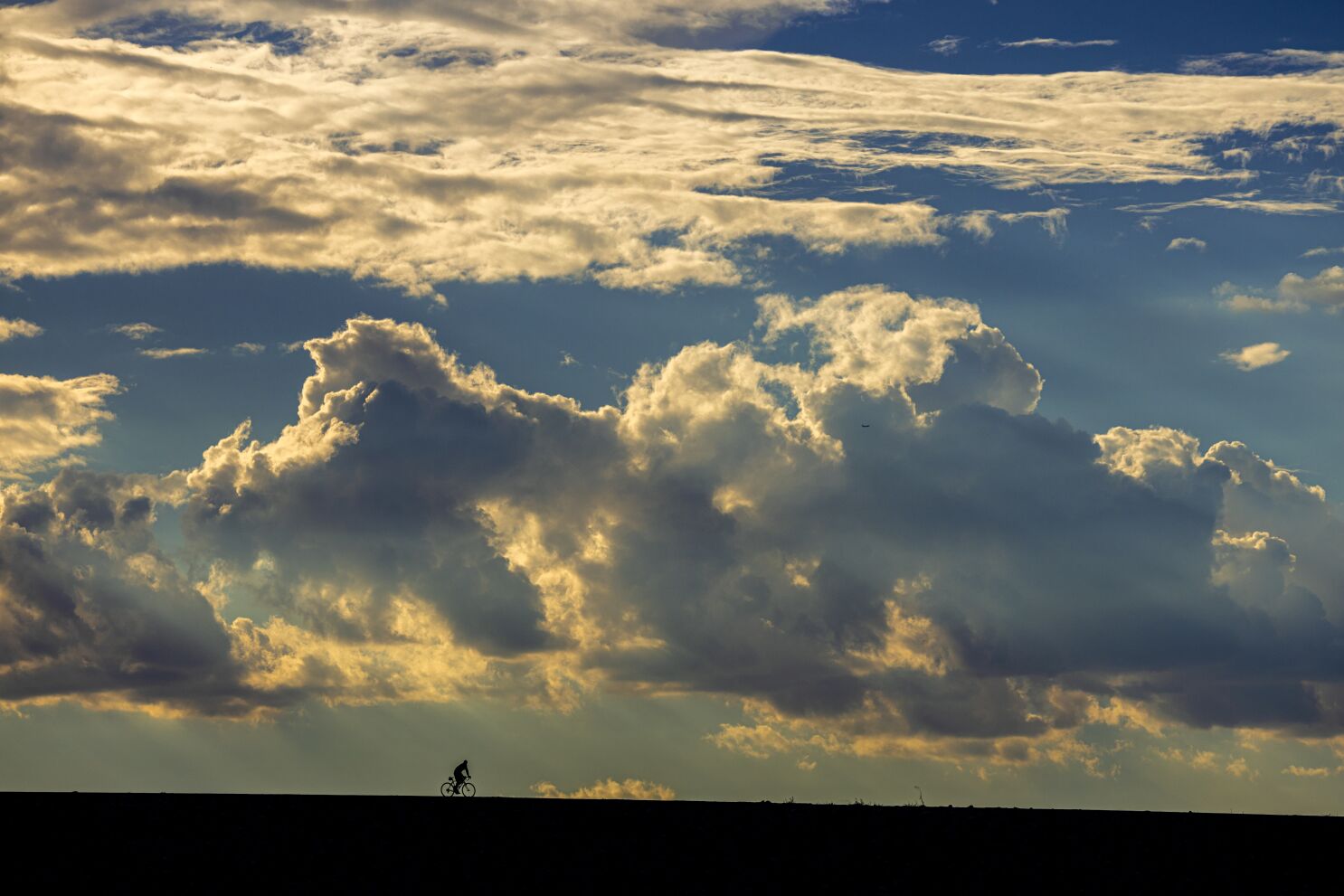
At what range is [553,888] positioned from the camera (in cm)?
6750

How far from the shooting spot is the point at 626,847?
76.8m

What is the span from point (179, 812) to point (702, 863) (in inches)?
1167

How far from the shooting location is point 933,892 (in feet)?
231

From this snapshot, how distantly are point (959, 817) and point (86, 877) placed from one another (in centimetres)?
5017

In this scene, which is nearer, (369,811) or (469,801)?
(369,811)

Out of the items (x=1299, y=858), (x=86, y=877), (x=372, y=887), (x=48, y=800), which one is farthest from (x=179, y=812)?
(x=1299, y=858)

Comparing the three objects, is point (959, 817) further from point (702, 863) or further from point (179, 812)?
point (179, 812)

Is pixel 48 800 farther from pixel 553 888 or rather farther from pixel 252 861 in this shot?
pixel 553 888

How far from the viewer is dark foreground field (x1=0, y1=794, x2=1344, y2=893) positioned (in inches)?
2726

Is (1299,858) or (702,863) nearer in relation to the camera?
(702,863)

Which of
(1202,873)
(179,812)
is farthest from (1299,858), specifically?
(179,812)

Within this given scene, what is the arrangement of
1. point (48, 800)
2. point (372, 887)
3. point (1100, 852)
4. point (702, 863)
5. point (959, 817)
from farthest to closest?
point (959, 817)
point (48, 800)
point (1100, 852)
point (702, 863)
point (372, 887)

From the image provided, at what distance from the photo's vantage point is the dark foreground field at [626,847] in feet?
227

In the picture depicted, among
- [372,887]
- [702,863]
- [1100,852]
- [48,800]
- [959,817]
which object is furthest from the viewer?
[959,817]
